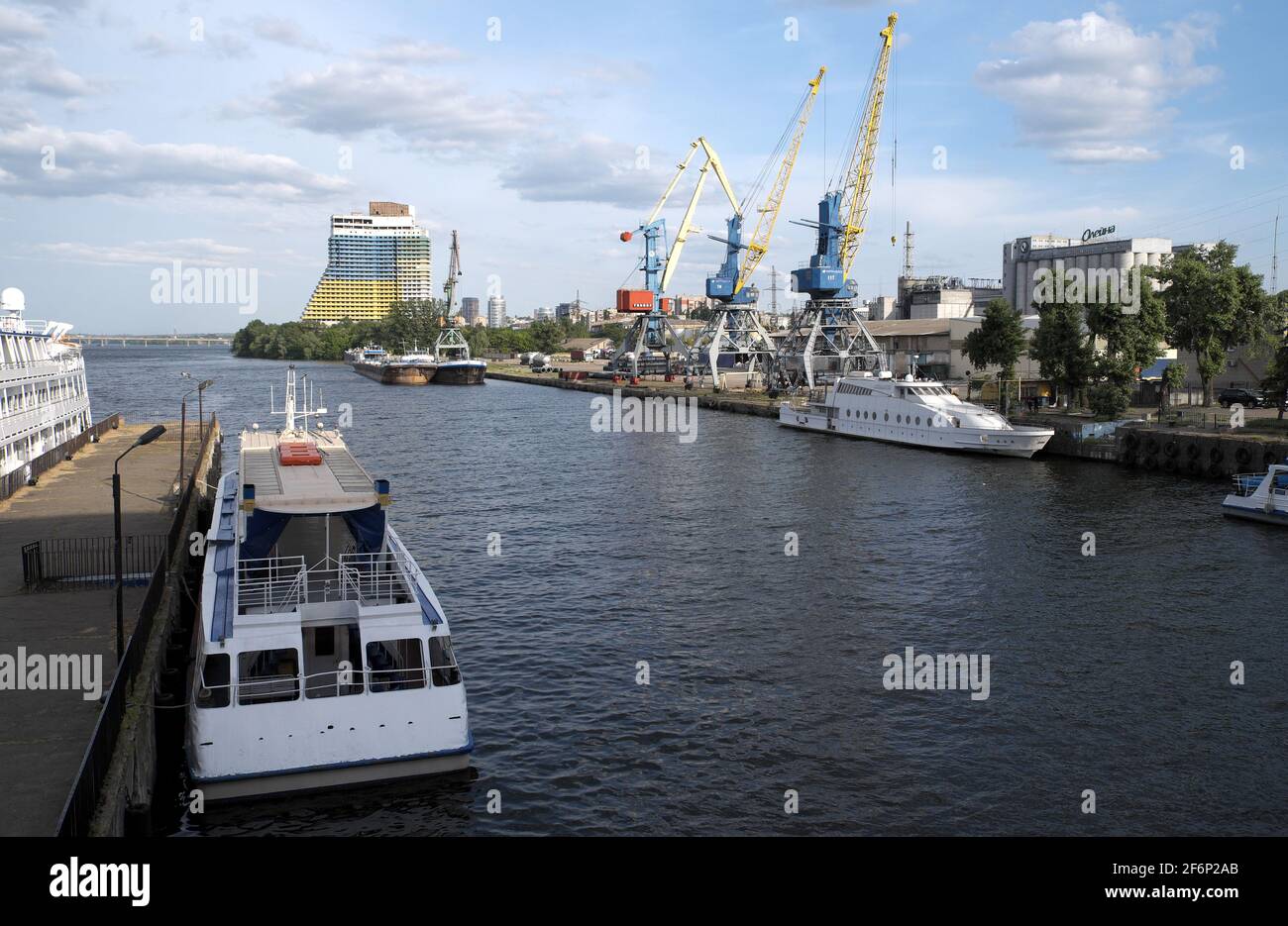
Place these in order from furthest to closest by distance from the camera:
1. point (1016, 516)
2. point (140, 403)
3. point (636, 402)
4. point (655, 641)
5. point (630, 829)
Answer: point (636, 402) < point (140, 403) < point (1016, 516) < point (655, 641) < point (630, 829)

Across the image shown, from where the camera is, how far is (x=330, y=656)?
2062 cm

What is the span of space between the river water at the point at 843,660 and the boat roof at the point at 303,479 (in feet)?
17.3

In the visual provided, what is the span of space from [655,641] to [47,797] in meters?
15.9

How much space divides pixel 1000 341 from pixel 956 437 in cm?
2678

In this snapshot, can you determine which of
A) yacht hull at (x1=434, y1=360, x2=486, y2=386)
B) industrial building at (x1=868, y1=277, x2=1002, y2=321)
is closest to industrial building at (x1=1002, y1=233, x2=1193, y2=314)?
industrial building at (x1=868, y1=277, x2=1002, y2=321)

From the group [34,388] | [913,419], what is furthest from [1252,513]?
[34,388]

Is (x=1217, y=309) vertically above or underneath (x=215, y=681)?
above

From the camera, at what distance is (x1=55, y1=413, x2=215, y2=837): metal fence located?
13.1 meters

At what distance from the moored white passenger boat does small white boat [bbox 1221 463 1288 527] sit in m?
36.8

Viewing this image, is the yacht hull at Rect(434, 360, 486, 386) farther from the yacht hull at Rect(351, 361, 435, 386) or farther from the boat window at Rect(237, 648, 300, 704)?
the boat window at Rect(237, 648, 300, 704)

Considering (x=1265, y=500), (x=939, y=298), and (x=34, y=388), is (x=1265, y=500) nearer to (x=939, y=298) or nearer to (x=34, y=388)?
(x=34, y=388)

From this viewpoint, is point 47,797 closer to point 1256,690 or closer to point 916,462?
point 1256,690
